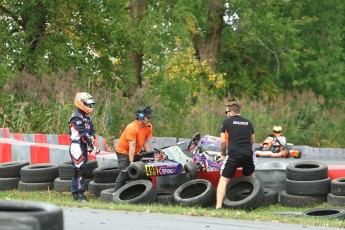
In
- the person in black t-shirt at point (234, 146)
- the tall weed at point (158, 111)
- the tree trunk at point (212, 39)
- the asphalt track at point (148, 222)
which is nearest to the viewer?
the asphalt track at point (148, 222)

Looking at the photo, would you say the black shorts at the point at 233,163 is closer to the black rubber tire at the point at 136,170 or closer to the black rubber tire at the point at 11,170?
the black rubber tire at the point at 136,170

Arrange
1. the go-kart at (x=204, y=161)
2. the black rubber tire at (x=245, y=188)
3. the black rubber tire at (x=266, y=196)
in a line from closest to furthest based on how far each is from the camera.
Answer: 1. the black rubber tire at (x=245, y=188)
2. the black rubber tire at (x=266, y=196)
3. the go-kart at (x=204, y=161)

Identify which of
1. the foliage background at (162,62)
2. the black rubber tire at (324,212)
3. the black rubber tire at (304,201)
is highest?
the foliage background at (162,62)

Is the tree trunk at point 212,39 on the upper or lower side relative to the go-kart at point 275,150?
upper

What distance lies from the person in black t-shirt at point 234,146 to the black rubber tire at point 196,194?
0.18m

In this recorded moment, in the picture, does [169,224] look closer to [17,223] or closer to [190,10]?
[17,223]

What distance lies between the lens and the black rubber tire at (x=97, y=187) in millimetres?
13539

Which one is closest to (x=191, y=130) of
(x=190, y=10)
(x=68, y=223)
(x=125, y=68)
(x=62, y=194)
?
(x=125, y=68)

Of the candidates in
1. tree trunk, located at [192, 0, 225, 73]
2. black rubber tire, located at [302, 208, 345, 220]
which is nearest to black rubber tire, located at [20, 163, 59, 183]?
black rubber tire, located at [302, 208, 345, 220]

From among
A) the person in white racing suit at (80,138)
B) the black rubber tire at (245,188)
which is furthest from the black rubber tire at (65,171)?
the black rubber tire at (245,188)

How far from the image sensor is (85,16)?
2681cm

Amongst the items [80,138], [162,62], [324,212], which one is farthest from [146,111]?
[162,62]

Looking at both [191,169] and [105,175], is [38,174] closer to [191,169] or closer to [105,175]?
[105,175]

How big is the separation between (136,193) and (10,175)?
265cm
